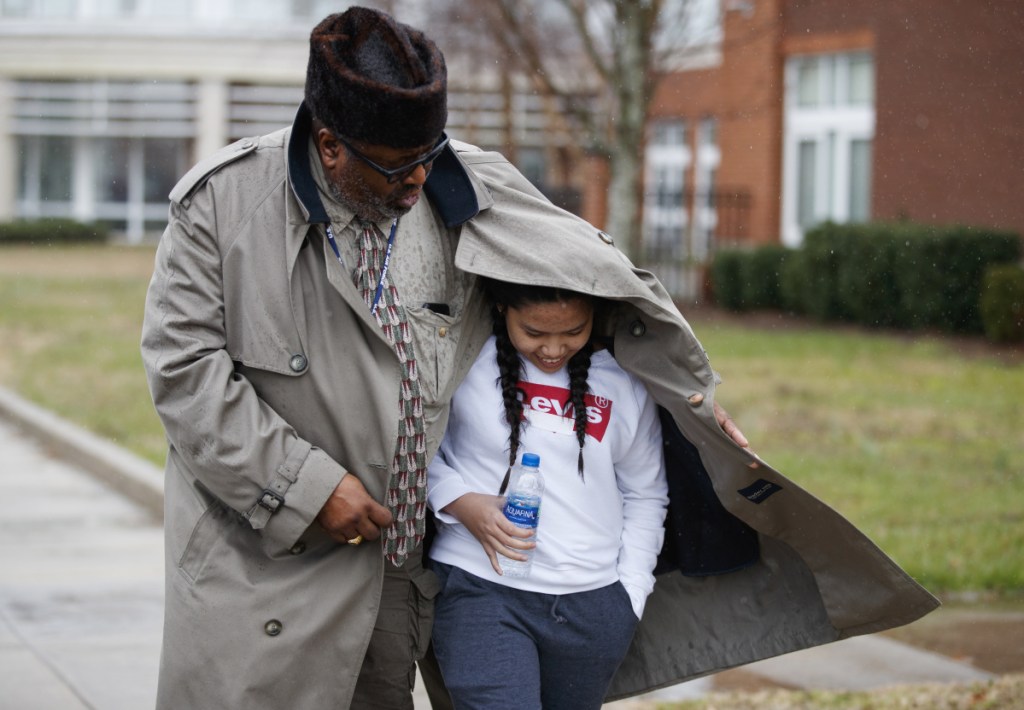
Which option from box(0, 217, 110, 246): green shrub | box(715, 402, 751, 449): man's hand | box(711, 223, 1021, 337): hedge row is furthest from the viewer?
box(0, 217, 110, 246): green shrub

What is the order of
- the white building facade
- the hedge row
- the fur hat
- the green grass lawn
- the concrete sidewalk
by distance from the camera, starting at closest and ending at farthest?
1. the fur hat
2. the concrete sidewalk
3. the green grass lawn
4. the hedge row
5. the white building facade

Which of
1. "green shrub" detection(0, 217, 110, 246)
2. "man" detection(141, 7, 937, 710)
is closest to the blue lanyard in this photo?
"man" detection(141, 7, 937, 710)

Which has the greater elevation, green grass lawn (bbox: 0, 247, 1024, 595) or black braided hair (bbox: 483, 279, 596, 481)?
black braided hair (bbox: 483, 279, 596, 481)

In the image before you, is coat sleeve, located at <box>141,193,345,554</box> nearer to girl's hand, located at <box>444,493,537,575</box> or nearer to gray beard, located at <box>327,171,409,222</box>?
gray beard, located at <box>327,171,409,222</box>

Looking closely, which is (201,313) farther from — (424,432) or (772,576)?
(772,576)

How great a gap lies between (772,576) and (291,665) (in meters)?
1.24

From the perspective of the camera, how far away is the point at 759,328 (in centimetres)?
1748

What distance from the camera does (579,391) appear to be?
10.7 ft

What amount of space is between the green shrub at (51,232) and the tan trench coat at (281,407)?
124 feet

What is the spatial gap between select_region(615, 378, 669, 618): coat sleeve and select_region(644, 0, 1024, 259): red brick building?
1302 cm

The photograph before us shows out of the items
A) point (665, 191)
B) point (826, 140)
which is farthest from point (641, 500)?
point (665, 191)

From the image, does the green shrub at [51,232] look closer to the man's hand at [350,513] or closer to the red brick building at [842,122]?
the red brick building at [842,122]

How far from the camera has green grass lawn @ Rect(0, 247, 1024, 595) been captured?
24.3 ft

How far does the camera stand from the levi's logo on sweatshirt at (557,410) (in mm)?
3252
